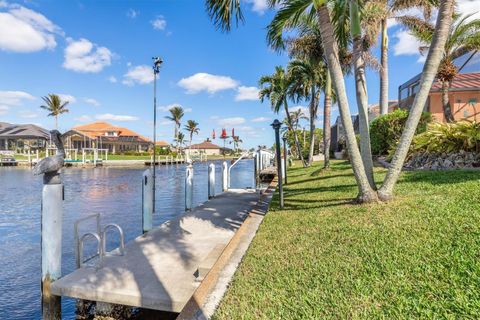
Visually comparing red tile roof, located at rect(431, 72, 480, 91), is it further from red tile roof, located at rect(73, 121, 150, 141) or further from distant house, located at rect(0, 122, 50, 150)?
red tile roof, located at rect(73, 121, 150, 141)

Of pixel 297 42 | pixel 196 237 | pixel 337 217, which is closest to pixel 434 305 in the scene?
pixel 337 217

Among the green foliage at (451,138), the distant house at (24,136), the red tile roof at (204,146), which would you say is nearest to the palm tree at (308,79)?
the green foliage at (451,138)

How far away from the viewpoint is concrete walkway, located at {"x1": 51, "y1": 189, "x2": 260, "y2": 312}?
13.5ft

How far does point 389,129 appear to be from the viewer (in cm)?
1495

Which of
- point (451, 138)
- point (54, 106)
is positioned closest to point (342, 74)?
point (451, 138)

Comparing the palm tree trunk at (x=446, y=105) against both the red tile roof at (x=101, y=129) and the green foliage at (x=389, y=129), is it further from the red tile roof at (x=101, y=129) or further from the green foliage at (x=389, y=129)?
the red tile roof at (x=101, y=129)

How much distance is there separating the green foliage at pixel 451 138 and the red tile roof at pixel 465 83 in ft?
32.8

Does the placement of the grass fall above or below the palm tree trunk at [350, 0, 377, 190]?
below

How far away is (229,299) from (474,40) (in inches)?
736

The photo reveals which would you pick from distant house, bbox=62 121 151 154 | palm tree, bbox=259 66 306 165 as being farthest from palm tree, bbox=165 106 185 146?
palm tree, bbox=259 66 306 165

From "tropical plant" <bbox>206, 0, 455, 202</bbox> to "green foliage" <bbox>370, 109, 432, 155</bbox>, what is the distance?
29.3 ft

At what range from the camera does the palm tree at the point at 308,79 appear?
19688 mm

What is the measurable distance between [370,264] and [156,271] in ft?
9.95

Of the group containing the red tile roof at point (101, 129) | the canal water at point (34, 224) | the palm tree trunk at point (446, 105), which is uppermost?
the red tile roof at point (101, 129)
